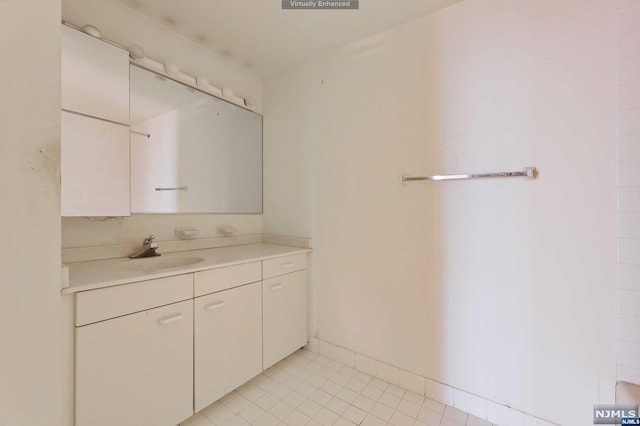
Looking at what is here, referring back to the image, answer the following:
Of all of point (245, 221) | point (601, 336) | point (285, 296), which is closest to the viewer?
point (601, 336)

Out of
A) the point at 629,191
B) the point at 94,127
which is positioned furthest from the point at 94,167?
the point at 629,191

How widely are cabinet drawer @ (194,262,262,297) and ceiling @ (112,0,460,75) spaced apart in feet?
4.74

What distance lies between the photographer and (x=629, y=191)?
0.99m

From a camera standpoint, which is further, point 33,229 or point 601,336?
point 601,336

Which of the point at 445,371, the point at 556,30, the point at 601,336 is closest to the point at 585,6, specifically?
the point at 556,30

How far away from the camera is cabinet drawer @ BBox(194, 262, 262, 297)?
1257 millimetres

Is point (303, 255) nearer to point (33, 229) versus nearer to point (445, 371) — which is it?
point (445, 371)

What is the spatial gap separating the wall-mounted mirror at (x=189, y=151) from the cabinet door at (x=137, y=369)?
2.37ft

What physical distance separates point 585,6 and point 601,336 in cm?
137

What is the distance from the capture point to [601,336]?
104 cm

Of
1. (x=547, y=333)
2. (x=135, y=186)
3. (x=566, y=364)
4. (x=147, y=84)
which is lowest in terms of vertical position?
(x=566, y=364)

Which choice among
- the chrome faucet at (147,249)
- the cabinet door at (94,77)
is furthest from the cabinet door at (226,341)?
the cabinet door at (94,77)

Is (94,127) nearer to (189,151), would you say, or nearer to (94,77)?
(94,77)

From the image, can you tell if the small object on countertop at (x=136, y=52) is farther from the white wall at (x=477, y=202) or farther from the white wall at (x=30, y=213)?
the white wall at (x=477, y=202)
